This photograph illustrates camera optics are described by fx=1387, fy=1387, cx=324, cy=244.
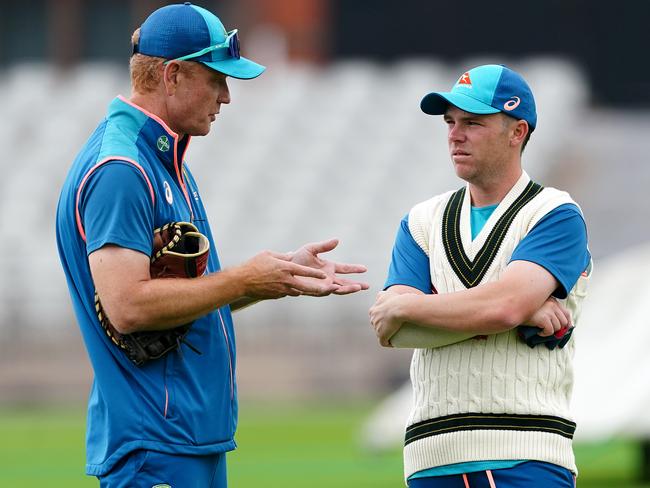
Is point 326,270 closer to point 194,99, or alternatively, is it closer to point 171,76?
point 194,99

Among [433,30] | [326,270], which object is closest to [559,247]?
[326,270]

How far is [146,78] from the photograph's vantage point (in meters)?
4.96

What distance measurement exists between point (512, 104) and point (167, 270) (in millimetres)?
1403

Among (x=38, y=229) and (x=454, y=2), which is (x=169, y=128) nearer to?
(x=38, y=229)

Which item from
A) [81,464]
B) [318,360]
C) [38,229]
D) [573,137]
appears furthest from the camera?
[573,137]

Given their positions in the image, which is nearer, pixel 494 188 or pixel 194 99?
pixel 194 99

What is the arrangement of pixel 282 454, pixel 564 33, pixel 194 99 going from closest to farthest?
pixel 194 99 < pixel 282 454 < pixel 564 33

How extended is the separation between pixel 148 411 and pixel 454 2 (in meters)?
26.7

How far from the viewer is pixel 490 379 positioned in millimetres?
4938

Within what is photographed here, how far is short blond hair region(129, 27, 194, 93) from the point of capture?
16.1ft

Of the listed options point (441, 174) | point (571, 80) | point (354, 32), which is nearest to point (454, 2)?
point (354, 32)

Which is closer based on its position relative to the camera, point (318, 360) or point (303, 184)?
point (318, 360)

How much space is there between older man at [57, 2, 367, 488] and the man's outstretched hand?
1 centimetres

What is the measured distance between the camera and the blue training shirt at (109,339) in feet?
15.3
